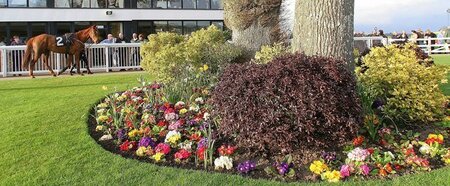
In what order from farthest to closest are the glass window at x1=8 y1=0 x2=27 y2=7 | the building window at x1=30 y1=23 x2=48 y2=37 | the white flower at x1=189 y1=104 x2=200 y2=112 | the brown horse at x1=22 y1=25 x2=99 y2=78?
the building window at x1=30 y1=23 x2=48 y2=37, the glass window at x1=8 y1=0 x2=27 y2=7, the brown horse at x1=22 y1=25 x2=99 y2=78, the white flower at x1=189 y1=104 x2=200 y2=112

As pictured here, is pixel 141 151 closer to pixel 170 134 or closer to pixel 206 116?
pixel 170 134

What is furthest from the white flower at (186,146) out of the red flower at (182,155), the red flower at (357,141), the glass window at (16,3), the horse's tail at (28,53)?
the glass window at (16,3)

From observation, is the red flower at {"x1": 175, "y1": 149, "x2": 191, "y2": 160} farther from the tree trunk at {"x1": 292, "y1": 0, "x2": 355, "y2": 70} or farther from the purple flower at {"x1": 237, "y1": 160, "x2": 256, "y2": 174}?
the tree trunk at {"x1": 292, "y1": 0, "x2": 355, "y2": 70}

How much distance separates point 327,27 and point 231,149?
2139 mm

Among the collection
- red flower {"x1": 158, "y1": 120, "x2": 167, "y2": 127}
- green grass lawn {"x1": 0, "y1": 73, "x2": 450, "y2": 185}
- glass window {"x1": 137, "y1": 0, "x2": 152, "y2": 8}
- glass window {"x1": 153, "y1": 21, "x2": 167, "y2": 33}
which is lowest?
green grass lawn {"x1": 0, "y1": 73, "x2": 450, "y2": 185}

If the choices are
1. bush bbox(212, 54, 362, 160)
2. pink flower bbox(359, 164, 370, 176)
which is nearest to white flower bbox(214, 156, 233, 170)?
bush bbox(212, 54, 362, 160)

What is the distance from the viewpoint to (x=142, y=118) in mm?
6898

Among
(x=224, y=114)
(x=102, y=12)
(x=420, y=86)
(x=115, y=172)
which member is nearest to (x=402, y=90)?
(x=420, y=86)

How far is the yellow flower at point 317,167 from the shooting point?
475 centimetres

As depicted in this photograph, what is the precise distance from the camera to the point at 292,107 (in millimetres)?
5000

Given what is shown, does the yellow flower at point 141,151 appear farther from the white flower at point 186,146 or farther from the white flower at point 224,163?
the white flower at point 224,163

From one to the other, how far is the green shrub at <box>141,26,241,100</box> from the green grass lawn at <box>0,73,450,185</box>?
4.95ft

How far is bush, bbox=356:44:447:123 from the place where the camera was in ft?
20.1

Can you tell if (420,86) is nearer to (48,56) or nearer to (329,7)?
(329,7)
